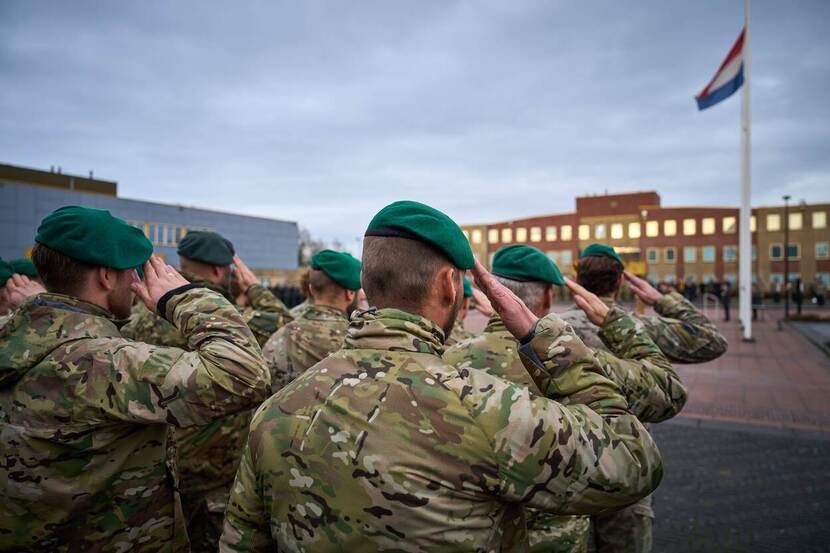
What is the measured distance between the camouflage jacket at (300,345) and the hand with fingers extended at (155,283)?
139 cm

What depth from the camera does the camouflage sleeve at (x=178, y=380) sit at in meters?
1.69

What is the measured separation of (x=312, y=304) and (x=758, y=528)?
4.24 meters

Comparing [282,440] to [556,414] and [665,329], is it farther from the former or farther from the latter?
[665,329]

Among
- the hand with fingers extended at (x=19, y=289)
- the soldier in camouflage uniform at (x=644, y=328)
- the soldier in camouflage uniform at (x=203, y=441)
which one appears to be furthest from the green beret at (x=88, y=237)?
the soldier in camouflage uniform at (x=644, y=328)

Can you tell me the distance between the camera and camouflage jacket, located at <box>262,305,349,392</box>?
3395 mm

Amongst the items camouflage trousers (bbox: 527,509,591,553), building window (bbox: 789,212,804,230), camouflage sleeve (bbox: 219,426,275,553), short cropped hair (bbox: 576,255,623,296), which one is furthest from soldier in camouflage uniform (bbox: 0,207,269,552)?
building window (bbox: 789,212,804,230)

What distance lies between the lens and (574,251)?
2222 inches

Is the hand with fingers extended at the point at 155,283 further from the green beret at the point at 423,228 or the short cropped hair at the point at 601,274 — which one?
the short cropped hair at the point at 601,274

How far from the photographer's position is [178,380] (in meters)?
1.71

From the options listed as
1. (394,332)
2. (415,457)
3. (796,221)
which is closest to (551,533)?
(415,457)

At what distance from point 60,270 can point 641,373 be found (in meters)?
2.42

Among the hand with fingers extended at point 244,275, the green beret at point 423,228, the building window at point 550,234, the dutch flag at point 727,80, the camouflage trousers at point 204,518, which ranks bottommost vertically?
the camouflage trousers at point 204,518

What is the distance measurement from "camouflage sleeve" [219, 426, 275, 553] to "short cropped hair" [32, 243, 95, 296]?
1160 millimetres

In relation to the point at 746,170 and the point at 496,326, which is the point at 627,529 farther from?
the point at 746,170
